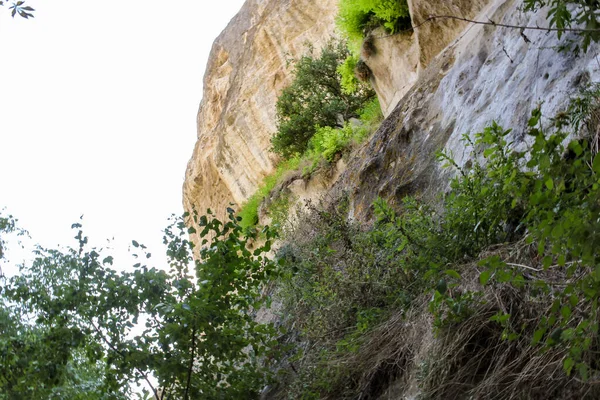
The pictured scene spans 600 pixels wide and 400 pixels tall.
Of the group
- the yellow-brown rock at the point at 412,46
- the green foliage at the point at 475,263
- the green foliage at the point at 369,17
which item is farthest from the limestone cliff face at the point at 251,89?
the green foliage at the point at 475,263

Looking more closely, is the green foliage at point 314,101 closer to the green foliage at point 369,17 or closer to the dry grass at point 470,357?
the green foliage at point 369,17

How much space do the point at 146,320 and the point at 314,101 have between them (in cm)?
1400

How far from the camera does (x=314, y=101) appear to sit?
59.9 ft

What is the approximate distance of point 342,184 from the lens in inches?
386

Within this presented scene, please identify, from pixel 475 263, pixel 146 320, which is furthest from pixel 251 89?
pixel 475 263

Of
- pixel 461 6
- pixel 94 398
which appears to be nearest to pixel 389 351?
pixel 94 398

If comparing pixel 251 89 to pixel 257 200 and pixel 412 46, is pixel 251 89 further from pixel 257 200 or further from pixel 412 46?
pixel 412 46

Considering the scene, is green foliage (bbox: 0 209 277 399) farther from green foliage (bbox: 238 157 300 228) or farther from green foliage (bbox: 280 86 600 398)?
green foliage (bbox: 238 157 300 228)

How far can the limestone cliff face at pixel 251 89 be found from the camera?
21.8 m

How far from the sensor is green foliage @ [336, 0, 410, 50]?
11.5 metres

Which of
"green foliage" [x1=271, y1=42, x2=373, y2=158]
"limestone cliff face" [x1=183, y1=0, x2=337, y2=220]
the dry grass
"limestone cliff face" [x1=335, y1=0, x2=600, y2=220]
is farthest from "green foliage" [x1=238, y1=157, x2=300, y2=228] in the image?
the dry grass

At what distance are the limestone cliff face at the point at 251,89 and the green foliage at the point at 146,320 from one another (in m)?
16.1

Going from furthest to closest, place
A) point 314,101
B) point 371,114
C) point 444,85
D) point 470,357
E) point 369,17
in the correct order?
point 314,101 < point 371,114 < point 369,17 < point 444,85 < point 470,357

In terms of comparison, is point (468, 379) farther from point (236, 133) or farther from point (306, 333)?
point (236, 133)
